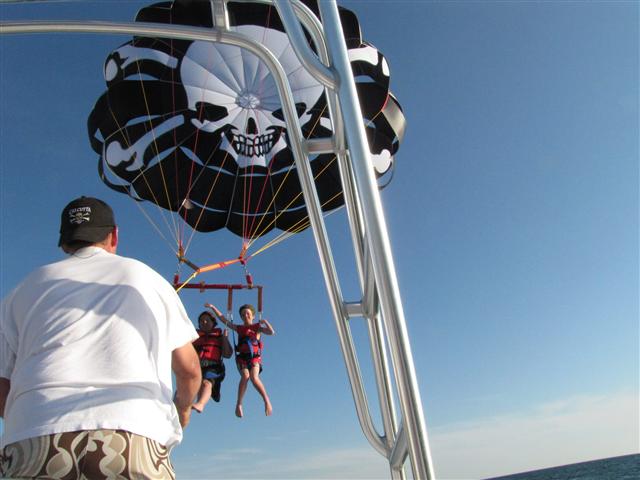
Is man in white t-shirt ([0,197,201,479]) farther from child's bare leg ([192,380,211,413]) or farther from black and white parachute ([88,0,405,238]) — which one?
black and white parachute ([88,0,405,238])

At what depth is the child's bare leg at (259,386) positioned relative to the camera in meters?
6.45

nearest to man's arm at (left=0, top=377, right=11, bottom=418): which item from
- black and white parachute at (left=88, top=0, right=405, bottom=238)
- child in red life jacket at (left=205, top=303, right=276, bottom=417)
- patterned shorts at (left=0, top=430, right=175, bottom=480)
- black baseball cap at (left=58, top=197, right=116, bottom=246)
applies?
patterned shorts at (left=0, top=430, right=175, bottom=480)

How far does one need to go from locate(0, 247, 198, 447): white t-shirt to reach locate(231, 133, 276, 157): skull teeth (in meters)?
7.12

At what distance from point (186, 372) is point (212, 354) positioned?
181 inches

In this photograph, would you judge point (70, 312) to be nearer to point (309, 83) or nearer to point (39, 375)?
point (39, 375)

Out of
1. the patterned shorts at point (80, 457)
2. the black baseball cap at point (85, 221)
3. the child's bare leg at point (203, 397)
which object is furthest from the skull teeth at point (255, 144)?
the patterned shorts at point (80, 457)

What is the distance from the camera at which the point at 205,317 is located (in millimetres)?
6129

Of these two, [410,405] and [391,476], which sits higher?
[410,405]

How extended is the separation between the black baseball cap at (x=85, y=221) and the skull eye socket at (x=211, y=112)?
7.00 m

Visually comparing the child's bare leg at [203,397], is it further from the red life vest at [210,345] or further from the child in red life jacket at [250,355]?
the child in red life jacket at [250,355]

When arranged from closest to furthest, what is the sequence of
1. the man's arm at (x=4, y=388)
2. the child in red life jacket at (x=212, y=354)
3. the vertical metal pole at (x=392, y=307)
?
the vertical metal pole at (x=392, y=307)
the man's arm at (x=4, y=388)
the child in red life jacket at (x=212, y=354)

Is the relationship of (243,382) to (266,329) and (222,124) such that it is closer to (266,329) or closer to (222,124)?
(266,329)

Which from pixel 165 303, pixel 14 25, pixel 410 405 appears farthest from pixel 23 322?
pixel 410 405

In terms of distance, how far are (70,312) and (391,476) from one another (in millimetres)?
834
